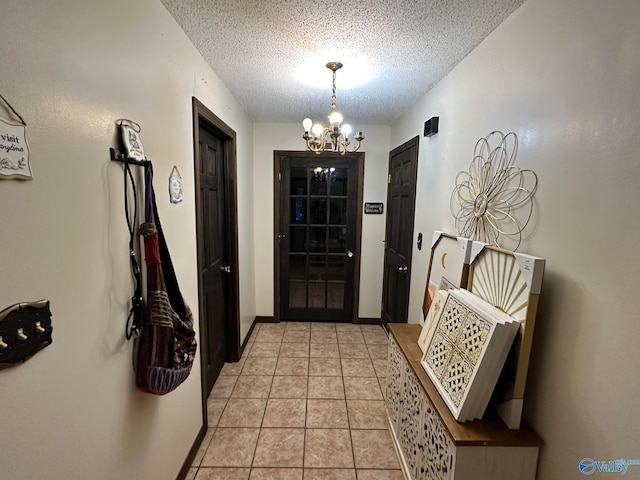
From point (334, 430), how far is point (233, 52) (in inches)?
99.2

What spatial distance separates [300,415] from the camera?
2.07 meters

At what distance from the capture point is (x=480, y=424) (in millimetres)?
1110

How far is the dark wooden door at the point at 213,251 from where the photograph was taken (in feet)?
6.91

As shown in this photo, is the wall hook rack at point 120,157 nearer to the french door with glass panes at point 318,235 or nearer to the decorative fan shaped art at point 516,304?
the decorative fan shaped art at point 516,304

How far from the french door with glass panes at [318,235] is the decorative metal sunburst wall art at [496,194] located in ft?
5.77

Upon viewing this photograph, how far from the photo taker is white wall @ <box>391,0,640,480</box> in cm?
80

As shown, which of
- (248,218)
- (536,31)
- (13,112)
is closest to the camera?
(13,112)

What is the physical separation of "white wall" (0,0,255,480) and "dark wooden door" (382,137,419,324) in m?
1.99

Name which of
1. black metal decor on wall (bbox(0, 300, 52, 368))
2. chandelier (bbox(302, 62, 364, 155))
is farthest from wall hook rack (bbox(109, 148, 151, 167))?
chandelier (bbox(302, 62, 364, 155))

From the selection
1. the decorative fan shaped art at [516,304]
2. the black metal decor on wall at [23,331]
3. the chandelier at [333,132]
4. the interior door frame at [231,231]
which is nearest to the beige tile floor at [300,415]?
the interior door frame at [231,231]

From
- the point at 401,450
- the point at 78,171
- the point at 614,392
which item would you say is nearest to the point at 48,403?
the point at 78,171

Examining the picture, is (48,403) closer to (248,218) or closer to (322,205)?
(248,218)

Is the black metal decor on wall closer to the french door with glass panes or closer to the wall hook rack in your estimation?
the wall hook rack

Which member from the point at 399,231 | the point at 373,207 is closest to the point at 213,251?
the point at 399,231
